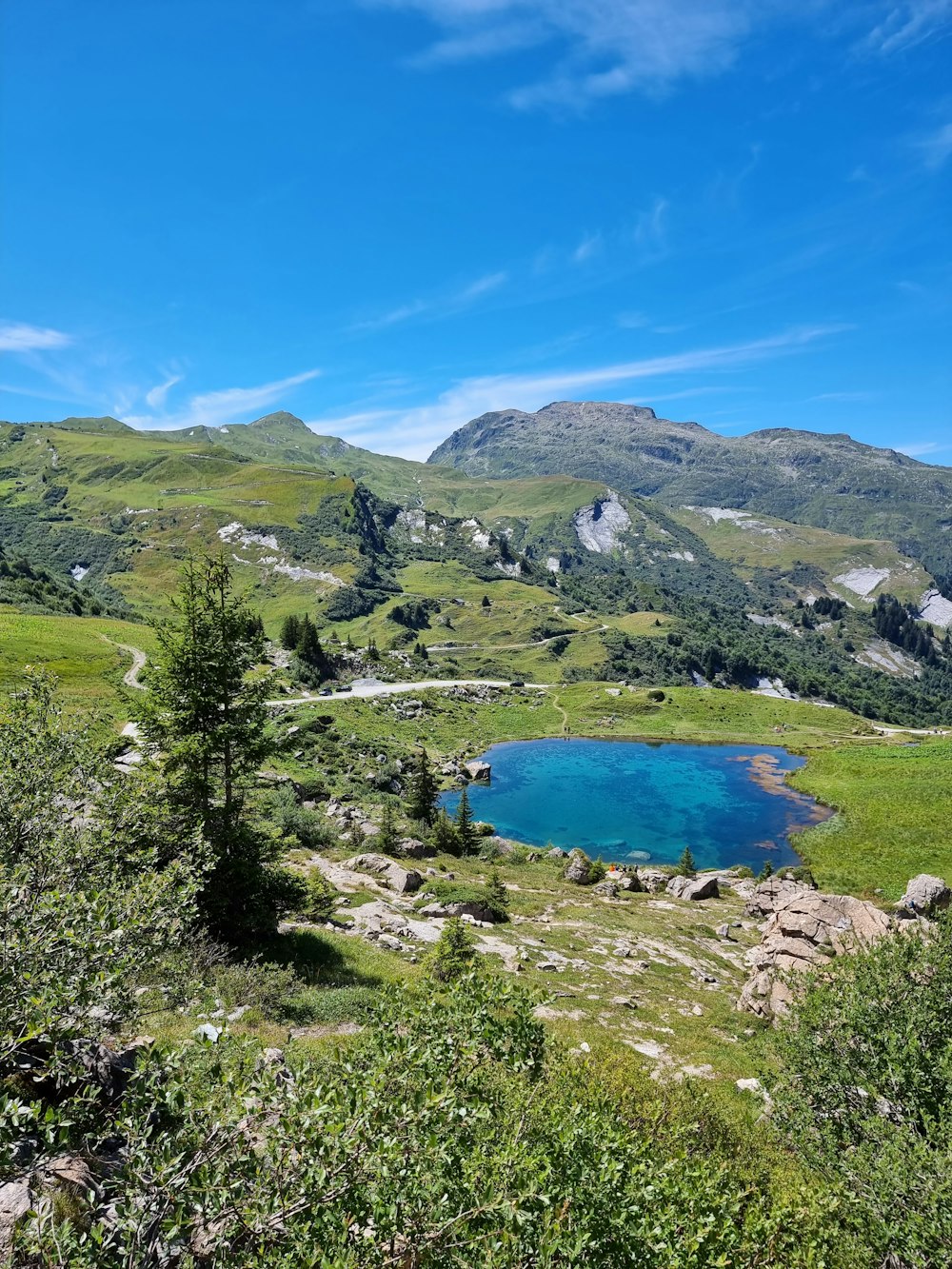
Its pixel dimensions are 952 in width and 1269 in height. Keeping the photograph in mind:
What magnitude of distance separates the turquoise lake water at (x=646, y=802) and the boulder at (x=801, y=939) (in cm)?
3162

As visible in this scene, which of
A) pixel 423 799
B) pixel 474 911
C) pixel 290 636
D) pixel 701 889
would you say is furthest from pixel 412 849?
pixel 290 636

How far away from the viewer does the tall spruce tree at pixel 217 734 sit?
1806cm

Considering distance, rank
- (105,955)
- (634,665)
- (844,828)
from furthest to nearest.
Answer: (634,665)
(844,828)
(105,955)

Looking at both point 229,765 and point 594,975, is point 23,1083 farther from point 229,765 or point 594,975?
point 594,975

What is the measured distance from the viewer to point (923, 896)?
3341cm

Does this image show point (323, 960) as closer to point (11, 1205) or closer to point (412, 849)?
point (11, 1205)

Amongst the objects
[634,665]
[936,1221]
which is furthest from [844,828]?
[634,665]

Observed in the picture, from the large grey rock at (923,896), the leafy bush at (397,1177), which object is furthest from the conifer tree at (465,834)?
the leafy bush at (397,1177)

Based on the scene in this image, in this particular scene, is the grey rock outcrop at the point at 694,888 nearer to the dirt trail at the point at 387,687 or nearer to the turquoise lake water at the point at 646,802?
the turquoise lake water at the point at 646,802

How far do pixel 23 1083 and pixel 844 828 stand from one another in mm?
70480

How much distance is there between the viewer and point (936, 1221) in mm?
9062

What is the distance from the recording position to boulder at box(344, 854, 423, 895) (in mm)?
34094

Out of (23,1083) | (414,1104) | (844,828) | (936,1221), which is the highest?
(414,1104)

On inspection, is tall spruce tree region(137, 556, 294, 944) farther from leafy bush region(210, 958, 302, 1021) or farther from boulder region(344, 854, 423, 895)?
boulder region(344, 854, 423, 895)
